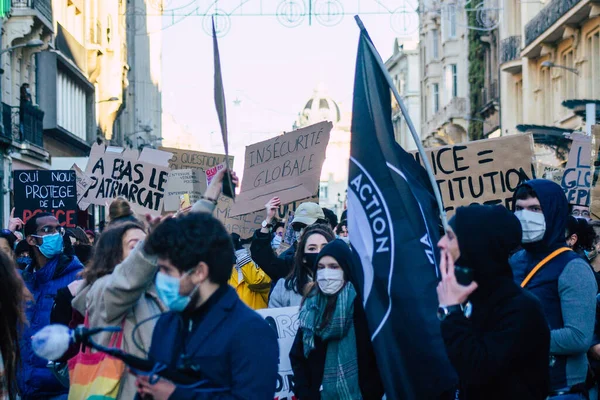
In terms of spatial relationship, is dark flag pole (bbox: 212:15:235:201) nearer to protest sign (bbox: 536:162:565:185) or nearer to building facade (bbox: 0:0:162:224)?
protest sign (bbox: 536:162:565:185)

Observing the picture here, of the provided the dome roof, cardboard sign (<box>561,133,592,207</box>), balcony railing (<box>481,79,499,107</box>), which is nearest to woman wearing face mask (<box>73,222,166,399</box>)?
cardboard sign (<box>561,133,592,207</box>)

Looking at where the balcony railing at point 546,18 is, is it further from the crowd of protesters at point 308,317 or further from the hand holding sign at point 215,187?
the hand holding sign at point 215,187

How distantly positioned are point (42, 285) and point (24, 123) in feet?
78.6

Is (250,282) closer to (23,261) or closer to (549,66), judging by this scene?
(23,261)

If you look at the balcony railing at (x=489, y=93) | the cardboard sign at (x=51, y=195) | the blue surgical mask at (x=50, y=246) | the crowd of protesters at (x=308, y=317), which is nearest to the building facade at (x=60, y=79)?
the cardboard sign at (x=51, y=195)

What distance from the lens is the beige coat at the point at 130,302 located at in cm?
434

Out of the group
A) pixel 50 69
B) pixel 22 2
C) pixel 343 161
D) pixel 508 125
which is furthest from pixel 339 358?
pixel 343 161

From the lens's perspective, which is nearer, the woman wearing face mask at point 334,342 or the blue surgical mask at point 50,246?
the woman wearing face mask at point 334,342

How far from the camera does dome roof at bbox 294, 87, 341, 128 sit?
146 m

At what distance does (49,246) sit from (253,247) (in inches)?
58.6

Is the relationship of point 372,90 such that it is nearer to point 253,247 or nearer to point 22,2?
point 253,247

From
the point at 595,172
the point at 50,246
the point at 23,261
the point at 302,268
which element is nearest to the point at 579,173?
the point at 595,172

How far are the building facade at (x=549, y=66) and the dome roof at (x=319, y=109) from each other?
10474 cm

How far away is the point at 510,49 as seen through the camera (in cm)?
3947
